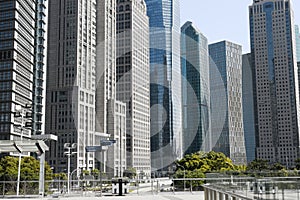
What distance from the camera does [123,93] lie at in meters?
128

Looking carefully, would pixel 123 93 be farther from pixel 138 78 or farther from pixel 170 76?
pixel 170 76

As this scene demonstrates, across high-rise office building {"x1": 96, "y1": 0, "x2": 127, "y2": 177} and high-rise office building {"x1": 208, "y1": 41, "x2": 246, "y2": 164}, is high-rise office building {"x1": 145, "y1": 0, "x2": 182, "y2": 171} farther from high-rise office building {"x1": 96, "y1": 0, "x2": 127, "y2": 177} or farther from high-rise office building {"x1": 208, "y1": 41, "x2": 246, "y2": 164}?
high-rise office building {"x1": 208, "y1": 41, "x2": 246, "y2": 164}

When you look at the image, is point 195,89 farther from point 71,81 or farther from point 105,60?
point 105,60

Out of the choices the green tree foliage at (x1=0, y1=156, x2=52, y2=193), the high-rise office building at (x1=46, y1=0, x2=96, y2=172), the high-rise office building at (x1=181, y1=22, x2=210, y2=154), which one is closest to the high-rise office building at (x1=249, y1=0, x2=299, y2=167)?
the high-rise office building at (x1=181, y1=22, x2=210, y2=154)

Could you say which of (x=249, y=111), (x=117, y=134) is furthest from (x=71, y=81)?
(x=249, y=111)

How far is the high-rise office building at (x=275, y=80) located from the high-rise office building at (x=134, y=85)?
54.4 metres

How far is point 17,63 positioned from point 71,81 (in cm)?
3354

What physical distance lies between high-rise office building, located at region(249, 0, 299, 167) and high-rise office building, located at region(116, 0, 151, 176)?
54.4 metres

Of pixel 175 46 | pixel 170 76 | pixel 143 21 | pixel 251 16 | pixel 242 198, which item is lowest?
pixel 242 198

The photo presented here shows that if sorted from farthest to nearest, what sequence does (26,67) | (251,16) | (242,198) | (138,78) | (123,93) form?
(251,16) → (123,93) → (138,78) → (26,67) → (242,198)

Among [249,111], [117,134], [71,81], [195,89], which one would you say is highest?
[71,81]

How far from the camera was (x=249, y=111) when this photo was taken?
535 ft

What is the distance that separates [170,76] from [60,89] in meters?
53.2

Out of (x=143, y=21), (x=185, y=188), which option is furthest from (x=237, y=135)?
(x=185, y=188)
